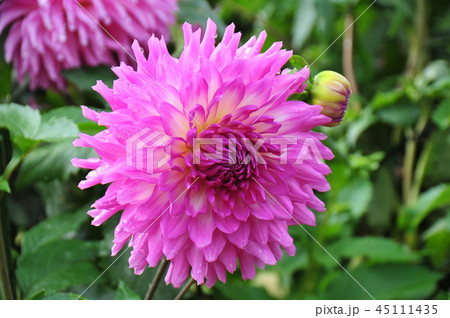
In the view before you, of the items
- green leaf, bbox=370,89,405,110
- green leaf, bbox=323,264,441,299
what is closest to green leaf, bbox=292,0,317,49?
green leaf, bbox=370,89,405,110

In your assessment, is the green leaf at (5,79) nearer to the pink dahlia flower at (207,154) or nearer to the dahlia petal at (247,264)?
the pink dahlia flower at (207,154)

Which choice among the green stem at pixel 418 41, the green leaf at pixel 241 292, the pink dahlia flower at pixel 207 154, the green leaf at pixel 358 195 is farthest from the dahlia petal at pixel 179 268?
the green stem at pixel 418 41

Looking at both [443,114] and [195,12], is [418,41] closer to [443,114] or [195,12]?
[443,114]

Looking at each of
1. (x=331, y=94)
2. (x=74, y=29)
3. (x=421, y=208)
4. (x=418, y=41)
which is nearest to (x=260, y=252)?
(x=331, y=94)

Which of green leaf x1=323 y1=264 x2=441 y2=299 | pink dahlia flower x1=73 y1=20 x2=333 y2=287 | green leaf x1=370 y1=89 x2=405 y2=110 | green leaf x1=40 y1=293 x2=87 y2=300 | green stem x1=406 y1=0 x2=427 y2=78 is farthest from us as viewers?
green stem x1=406 y1=0 x2=427 y2=78

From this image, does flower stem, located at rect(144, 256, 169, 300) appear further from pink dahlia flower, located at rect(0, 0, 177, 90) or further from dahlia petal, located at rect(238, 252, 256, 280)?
pink dahlia flower, located at rect(0, 0, 177, 90)

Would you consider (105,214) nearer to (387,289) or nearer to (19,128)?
(19,128)

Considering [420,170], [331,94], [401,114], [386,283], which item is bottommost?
[386,283]
